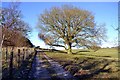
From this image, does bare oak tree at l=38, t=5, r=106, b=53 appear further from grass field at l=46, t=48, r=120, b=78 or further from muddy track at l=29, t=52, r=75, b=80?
muddy track at l=29, t=52, r=75, b=80

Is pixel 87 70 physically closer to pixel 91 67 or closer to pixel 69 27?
pixel 91 67

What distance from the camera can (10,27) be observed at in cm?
3728

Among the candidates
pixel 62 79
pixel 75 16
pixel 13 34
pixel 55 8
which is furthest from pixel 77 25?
pixel 62 79

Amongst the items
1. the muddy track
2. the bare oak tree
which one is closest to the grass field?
the muddy track

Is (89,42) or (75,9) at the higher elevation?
(75,9)

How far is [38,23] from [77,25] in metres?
8.08

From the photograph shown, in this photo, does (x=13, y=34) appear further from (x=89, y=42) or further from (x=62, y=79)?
(x=62, y=79)

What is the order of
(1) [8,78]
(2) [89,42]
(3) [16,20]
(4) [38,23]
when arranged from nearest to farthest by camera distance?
(1) [8,78], (3) [16,20], (2) [89,42], (4) [38,23]

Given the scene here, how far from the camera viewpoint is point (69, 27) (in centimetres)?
4966

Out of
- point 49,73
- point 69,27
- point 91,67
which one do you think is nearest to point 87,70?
point 49,73

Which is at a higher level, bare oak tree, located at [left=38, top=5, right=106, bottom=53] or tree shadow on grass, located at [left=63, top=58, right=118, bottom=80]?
bare oak tree, located at [left=38, top=5, right=106, bottom=53]

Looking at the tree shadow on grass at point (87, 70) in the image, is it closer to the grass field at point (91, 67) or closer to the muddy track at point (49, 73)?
the grass field at point (91, 67)

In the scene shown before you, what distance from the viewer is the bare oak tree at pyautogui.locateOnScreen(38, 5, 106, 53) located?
4816cm

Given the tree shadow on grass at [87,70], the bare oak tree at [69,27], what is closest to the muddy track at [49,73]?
the tree shadow on grass at [87,70]
